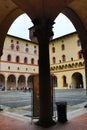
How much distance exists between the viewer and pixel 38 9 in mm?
6332

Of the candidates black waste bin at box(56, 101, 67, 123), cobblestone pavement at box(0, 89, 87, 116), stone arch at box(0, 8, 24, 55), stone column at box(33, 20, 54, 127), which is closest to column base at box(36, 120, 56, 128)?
stone column at box(33, 20, 54, 127)

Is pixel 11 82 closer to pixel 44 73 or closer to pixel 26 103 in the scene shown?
pixel 26 103

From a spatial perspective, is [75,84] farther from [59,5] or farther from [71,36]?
[59,5]

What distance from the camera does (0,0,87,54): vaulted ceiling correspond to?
6312mm

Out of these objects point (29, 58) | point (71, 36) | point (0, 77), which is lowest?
point (0, 77)

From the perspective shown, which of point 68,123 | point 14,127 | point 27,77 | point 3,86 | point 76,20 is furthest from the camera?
point 27,77

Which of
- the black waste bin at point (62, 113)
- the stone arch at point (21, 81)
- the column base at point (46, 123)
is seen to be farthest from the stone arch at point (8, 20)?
the stone arch at point (21, 81)

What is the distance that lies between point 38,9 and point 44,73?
94.3 inches

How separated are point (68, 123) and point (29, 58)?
1551 inches

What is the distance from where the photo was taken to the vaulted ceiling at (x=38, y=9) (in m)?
6.31

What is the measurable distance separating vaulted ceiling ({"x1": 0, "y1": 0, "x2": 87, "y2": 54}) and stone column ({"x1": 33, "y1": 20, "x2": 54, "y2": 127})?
1.19 ft

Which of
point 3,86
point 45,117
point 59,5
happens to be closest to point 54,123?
point 45,117

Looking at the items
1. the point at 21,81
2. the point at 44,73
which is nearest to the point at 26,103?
the point at 44,73

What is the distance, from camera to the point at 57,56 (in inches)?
1720
